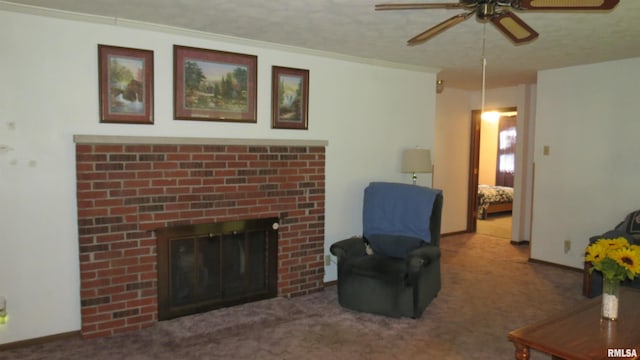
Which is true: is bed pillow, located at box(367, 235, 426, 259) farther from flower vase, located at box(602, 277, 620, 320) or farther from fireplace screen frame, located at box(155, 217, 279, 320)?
flower vase, located at box(602, 277, 620, 320)

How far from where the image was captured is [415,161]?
184 inches

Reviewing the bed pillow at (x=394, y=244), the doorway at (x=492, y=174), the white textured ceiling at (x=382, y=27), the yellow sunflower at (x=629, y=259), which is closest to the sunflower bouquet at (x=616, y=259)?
the yellow sunflower at (x=629, y=259)

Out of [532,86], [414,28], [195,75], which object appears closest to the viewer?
[414,28]

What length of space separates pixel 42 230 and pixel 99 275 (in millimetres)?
490

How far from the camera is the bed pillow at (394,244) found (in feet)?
13.3

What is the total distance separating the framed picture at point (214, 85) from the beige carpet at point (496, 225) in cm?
488

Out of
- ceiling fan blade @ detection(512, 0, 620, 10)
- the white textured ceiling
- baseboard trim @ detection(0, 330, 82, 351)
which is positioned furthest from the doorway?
baseboard trim @ detection(0, 330, 82, 351)

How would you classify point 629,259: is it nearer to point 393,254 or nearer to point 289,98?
point 393,254

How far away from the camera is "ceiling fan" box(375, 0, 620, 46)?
1.97 meters

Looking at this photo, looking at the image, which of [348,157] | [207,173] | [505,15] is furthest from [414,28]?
[207,173]

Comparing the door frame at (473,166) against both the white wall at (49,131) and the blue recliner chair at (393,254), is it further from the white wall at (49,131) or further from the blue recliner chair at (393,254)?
the white wall at (49,131)

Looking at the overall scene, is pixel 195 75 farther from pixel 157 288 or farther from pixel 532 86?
pixel 532 86

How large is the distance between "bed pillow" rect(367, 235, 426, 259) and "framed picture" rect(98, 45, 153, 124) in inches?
88.1

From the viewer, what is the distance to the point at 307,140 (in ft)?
13.8
